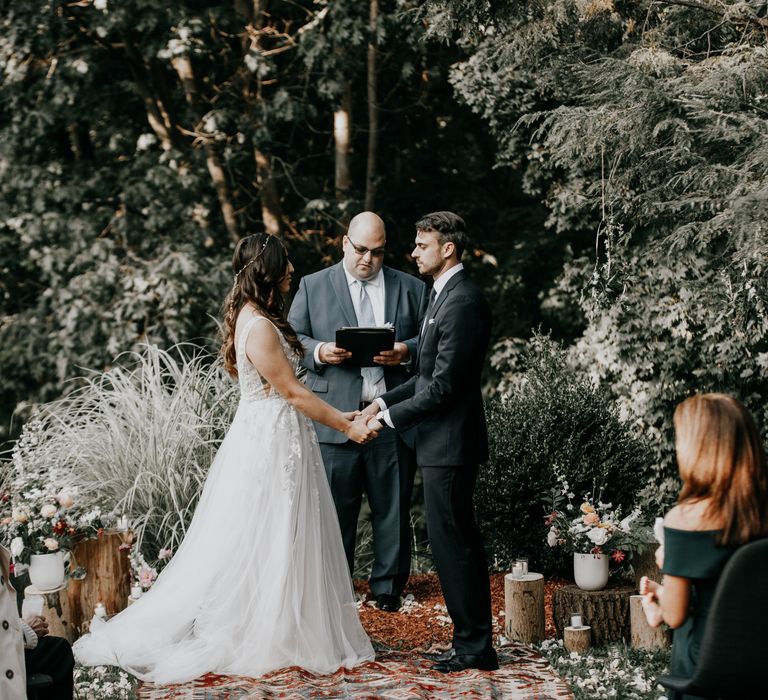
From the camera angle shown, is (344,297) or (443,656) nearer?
(443,656)

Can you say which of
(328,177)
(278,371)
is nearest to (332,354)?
(278,371)

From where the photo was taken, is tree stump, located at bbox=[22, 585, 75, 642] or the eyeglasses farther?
the eyeglasses

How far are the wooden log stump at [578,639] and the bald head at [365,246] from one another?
2176 mm

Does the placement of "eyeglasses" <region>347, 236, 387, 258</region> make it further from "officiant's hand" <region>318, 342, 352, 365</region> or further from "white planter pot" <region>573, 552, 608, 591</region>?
"white planter pot" <region>573, 552, 608, 591</region>

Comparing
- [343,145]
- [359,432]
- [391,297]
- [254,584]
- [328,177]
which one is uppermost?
[343,145]

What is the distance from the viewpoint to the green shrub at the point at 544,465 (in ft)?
20.1

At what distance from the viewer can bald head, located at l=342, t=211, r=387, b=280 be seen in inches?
212

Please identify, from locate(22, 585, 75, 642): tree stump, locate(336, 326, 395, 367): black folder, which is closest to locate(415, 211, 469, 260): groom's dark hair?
locate(336, 326, 395, 367): black folder

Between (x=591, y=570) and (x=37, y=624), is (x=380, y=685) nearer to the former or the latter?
(x=591, y=570)

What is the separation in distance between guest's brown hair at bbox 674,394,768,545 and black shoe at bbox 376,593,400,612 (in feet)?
10.2

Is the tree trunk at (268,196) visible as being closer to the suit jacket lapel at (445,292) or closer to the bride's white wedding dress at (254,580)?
the bride's white wedding dress at (254,580)

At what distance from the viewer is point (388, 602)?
5.61 metres

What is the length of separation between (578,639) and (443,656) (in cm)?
70

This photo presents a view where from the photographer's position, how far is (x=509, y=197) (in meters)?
10.5
